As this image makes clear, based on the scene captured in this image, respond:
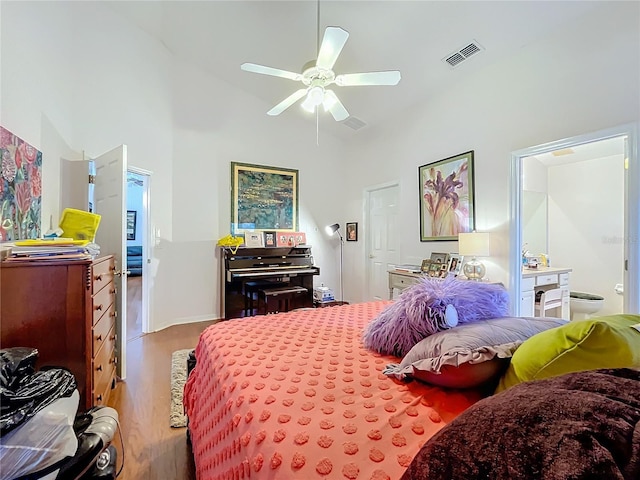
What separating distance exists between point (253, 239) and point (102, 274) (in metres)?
2.41

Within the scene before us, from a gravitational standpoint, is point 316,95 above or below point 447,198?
above

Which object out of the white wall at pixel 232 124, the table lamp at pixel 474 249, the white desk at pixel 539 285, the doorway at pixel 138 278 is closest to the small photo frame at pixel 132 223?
the doorway at pixel 138 278

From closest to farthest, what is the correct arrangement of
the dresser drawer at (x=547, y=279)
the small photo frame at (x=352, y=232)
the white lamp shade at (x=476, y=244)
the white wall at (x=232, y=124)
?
the white wall at (x=232, y=124), the white lamp shade at (x=476, y=244), the dresser drawer at (x=547, y=279), the small photo frame at (x=352, y=232)

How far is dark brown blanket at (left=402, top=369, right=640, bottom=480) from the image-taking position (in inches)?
15.2

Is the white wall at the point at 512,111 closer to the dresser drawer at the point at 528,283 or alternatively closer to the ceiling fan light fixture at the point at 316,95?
the dresser drawer at the point at 528,283

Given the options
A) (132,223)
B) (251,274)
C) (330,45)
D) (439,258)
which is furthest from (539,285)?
(132,223)

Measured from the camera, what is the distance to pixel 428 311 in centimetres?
116

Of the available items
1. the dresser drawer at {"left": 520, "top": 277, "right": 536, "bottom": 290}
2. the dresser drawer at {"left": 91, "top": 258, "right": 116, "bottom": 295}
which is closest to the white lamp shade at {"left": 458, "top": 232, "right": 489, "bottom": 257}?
the dresser drawer at {"left": 520, "top": 277, "right": 536, "bottom": 290}

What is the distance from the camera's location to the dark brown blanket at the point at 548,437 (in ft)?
1.27

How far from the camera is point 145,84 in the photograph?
136 inches

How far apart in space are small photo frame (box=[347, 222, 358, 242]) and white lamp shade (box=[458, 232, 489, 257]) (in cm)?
227

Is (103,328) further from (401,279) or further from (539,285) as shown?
(539,285)

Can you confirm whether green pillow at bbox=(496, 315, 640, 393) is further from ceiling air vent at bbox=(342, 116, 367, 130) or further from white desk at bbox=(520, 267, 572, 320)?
ceiling air vent at bbox=(342, 116, 367, 130)

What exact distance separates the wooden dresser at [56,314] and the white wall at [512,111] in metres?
3.31
